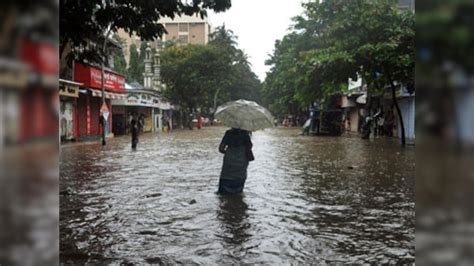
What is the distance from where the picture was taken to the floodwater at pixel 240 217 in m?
4.58

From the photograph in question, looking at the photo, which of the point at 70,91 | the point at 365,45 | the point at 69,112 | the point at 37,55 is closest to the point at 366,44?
the point at 365,45

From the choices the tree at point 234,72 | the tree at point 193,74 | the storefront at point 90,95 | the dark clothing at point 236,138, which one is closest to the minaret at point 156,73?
the tree at point 193,74

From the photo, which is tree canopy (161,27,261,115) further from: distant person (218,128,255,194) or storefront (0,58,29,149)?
storefront (0,58,29,149)

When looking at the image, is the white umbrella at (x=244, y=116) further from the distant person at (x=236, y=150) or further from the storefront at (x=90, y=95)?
the storefront at (x=90, y=95)

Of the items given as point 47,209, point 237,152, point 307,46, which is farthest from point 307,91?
point 47,209

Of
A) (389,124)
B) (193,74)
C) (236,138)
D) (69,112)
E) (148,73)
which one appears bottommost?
(236,138)

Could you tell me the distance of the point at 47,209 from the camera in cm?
109

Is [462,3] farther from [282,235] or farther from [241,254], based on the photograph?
[282,235]

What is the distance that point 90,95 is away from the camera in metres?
26.4

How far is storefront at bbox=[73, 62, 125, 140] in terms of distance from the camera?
80.5 ft

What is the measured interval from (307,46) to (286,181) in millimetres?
23352

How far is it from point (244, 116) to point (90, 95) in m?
20.8

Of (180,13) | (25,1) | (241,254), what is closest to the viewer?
(25,1)

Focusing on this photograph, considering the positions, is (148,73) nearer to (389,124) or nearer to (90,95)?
(90,95)
